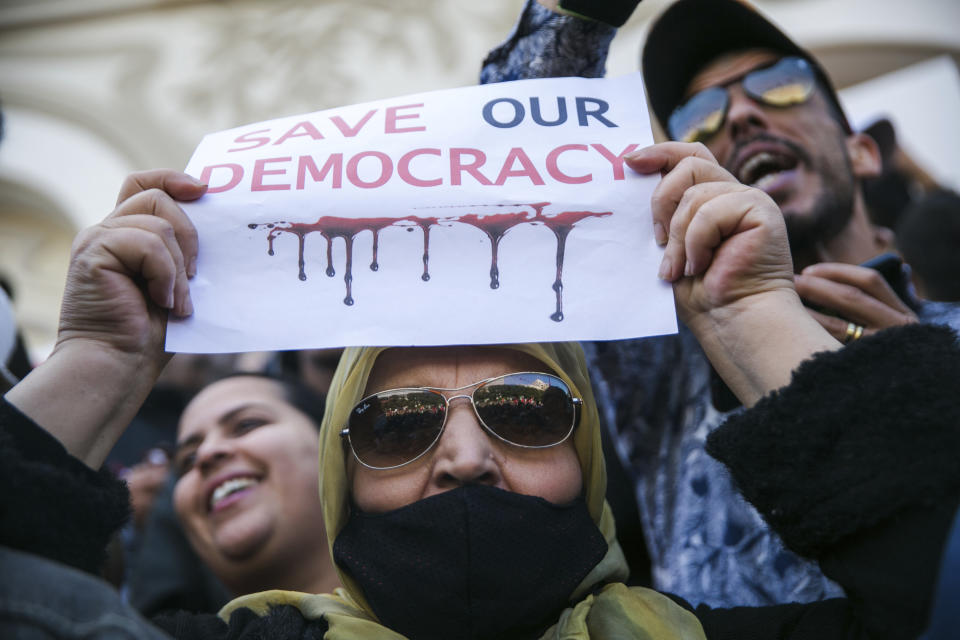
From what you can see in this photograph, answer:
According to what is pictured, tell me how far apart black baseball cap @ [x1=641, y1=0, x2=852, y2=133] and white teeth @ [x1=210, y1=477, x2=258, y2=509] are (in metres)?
1.76

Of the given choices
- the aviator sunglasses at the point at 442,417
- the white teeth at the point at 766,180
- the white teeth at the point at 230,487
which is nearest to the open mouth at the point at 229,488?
the white teeth at the point at 230,487

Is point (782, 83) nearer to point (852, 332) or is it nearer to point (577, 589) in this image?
point (852, 332)

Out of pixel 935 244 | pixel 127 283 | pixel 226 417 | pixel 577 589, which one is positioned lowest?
pixel 577 589

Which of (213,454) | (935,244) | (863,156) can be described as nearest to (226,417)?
Result: (213,454)

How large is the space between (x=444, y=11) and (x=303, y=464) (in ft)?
17.4

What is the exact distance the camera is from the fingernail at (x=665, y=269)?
55.9 inches

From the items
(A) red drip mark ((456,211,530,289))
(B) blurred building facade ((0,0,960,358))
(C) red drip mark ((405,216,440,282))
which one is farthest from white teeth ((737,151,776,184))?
(B) blurred building facade ((0,0,960,358))

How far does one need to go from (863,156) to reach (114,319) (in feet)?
7.95

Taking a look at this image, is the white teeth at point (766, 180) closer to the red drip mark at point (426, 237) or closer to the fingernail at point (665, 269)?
the fingernail at point (665, 269)

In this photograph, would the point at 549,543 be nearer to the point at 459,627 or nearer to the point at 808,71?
the point at 459,627

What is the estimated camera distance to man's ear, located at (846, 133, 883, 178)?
2.64 m

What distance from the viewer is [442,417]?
1.50 m

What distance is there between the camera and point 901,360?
1229mm

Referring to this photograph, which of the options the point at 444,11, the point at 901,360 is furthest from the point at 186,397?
the point at 444,11
